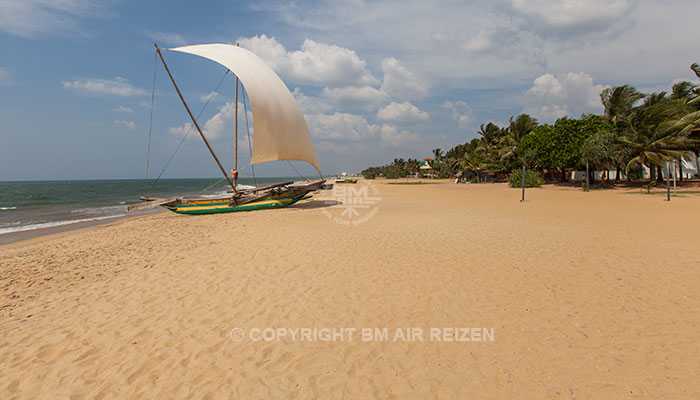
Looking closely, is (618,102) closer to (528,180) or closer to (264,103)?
(528,180)

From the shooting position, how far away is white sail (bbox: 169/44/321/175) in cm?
1444

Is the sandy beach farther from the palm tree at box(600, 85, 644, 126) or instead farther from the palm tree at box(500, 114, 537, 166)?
the palm tree at box(500, 114, 537, 166)

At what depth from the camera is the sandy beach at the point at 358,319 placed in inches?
121

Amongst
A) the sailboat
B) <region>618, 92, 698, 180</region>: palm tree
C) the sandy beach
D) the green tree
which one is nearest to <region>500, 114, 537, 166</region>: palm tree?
the green tree

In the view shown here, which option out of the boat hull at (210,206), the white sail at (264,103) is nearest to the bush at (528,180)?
the white sail at (264,103)

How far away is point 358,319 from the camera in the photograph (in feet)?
14.3

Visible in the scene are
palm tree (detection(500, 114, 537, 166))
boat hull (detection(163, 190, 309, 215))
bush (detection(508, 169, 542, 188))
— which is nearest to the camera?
boat hull (detection(163, 190, 309, 215))

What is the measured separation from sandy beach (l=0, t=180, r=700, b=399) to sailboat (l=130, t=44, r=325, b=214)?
7668 millimetres

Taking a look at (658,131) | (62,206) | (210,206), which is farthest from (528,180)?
(62,206)

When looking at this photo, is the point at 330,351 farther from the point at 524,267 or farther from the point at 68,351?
the point at 524,267

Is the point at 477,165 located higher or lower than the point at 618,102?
lower

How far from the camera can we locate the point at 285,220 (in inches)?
528

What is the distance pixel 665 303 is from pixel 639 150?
1202 inches

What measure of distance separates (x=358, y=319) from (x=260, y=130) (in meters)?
12.7
